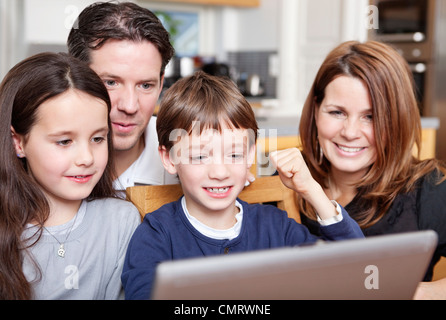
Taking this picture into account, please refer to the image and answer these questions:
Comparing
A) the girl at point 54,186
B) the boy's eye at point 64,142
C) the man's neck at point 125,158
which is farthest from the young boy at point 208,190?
the man's neck at point 125,158

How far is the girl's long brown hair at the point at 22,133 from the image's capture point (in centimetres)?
106

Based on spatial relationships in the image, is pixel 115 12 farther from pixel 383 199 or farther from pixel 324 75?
pixel 383 199

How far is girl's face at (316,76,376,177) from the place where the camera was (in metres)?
1.37

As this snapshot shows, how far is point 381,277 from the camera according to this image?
765 mm

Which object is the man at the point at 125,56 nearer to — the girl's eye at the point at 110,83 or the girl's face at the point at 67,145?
the girl's eye at the point at 110,83

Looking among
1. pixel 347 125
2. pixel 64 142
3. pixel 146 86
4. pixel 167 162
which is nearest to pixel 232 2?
pixel 146 86

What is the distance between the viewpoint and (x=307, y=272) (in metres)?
0.69

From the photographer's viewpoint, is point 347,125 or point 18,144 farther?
point 347,125

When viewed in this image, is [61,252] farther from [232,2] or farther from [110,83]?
[232,2]

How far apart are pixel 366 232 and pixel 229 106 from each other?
1.83ft

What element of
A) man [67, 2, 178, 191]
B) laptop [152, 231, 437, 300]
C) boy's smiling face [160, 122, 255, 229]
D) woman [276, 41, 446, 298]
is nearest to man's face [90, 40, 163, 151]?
man [67, 2, 178, 191]

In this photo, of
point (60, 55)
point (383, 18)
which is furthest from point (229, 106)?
point (383, 18)

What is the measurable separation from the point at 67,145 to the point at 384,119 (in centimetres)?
81

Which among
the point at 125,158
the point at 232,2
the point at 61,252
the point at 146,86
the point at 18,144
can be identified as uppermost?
the point at 232,2
